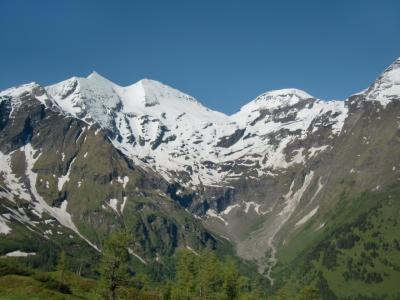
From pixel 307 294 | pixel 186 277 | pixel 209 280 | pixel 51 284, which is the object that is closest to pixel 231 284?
pixel 209 280

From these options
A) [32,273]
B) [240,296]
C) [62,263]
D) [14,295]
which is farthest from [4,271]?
[62,263]

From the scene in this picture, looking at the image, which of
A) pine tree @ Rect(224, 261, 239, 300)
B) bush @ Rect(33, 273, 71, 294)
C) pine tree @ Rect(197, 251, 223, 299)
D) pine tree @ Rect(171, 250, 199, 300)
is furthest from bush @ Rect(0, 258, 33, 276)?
pine tree @ Rect(224, 261, 239, 300)

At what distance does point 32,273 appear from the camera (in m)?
83.2

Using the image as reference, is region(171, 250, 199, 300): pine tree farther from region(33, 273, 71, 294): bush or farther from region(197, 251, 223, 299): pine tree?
region(33, 273, 71, 294): bush

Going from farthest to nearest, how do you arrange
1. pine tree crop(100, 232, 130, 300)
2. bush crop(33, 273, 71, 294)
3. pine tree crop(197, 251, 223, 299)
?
pine tree crop(197, 251, 223, 299), bush crop(33, 273, 71, 294), pine tree crop(100, 232, 130, 300)

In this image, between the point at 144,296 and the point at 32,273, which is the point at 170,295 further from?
the point at 32,273

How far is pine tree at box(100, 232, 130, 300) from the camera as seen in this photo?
253 ft

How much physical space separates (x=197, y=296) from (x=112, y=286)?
127ft

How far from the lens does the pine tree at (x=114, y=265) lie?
7700 cm

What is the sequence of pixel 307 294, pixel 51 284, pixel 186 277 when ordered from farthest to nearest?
1. pixel 307 294
2. pixel 186 277
3. pixel 51 284

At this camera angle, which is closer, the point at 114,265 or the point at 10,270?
the point at 114,265

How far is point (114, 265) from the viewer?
77250 mm

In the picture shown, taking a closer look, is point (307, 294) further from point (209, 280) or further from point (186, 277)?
point (186, 277)

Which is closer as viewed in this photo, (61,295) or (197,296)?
(61,295)
